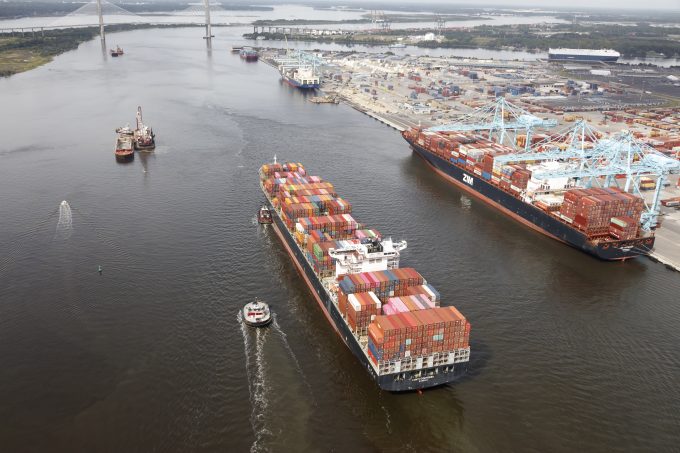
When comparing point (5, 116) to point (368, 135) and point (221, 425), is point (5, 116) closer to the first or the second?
point (368, 135)

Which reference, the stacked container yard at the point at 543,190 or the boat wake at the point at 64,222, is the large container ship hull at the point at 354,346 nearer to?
the boat wake at the point at 64,222

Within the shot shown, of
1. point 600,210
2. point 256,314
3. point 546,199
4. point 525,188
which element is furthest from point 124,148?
point 600,210

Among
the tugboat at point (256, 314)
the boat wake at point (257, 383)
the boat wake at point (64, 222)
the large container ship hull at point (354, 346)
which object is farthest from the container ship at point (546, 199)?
the boat wake at point (64, 222)

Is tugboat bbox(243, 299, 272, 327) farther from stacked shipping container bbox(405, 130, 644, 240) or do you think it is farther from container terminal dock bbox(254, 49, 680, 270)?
stacked shipping container bbox(405, 130, 644, 240)

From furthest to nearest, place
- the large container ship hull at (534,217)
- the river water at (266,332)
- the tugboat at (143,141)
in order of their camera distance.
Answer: the tugboat at (143,141)
the large container ship hull at (534,217)
the river water at (266,332)

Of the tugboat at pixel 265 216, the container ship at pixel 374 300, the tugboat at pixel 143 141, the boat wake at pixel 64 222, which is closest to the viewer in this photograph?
the container ship at pixel 374 300

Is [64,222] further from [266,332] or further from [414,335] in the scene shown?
[414,335]

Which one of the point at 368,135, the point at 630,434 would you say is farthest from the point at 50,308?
the point at 368,135
